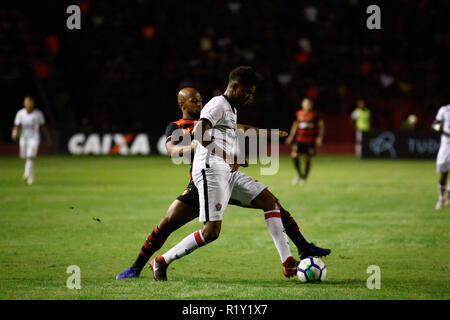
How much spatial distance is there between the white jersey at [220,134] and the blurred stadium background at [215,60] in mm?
24328

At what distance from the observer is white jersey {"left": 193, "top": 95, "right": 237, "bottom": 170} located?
789cm

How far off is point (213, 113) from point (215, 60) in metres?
27.4

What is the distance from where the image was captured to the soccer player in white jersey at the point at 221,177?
26.0 ft

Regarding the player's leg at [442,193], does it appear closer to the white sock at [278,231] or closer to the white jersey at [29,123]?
the white sock at [278,231]

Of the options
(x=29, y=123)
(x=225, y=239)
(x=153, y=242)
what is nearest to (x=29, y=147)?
(x=29, y=123)

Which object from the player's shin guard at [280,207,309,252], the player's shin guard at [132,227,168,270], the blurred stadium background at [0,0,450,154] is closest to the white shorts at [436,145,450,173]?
the player's shin guard at [280,207,309,252]

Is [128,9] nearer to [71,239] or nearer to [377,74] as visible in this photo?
[377,74]

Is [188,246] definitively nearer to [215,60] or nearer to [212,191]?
[212,191]

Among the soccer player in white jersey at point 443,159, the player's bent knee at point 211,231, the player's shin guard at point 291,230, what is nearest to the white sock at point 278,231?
the player's shin guard at point 291,230

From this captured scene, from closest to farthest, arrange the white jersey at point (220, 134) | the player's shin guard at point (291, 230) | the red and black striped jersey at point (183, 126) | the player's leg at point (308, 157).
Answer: the white jersey at point (220, 134), the red and black striped jersey at point (183, 126), the player's shin guard at point (291, 230), the player's leg at point (308, 157)

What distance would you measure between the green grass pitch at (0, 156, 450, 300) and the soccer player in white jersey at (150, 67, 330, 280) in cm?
42

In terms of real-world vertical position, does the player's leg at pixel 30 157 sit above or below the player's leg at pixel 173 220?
below

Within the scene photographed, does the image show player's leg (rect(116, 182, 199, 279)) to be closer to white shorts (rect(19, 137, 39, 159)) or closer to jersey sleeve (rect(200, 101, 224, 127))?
jersey sleeve (rect(200, 101, 224, 127))
